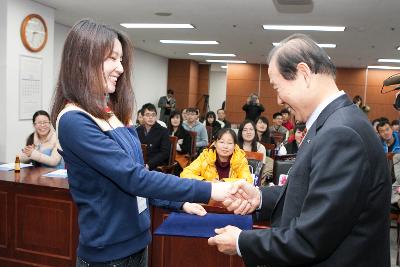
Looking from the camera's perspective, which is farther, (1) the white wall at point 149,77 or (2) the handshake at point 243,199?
(1) the white wall at point 149,77

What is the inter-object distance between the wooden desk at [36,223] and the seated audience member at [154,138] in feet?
6.74

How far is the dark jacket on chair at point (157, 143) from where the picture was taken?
5.09 meters

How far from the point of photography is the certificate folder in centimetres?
137

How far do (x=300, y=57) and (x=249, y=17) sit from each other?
5823 millimetres

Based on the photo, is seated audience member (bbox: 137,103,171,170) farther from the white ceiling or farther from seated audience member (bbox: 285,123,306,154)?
the white ceiling

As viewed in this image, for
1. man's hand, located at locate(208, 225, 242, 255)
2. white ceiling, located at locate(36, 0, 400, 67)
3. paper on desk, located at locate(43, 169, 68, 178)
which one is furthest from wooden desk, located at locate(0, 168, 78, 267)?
white ceiling, located at locate(36, 0, 400, 67)

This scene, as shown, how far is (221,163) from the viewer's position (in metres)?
3.72

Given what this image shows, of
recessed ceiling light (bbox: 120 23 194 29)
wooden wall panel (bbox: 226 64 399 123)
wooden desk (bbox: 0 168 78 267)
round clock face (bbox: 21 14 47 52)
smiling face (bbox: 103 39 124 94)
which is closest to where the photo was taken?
smiling face (bbox: 103 39 124 94)

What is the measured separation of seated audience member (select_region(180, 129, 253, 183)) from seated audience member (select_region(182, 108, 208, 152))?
298cm

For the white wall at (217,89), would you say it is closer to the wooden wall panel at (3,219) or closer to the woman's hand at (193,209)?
the wooden wall panel at (3,219)

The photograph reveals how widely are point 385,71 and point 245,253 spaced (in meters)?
15.4

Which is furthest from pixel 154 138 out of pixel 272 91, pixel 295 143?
pixel 272 91

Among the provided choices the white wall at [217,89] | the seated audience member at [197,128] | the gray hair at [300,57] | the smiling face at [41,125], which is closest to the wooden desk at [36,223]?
the smiling face at [41,125]

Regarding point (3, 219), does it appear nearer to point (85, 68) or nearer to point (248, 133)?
point (85, 68)
